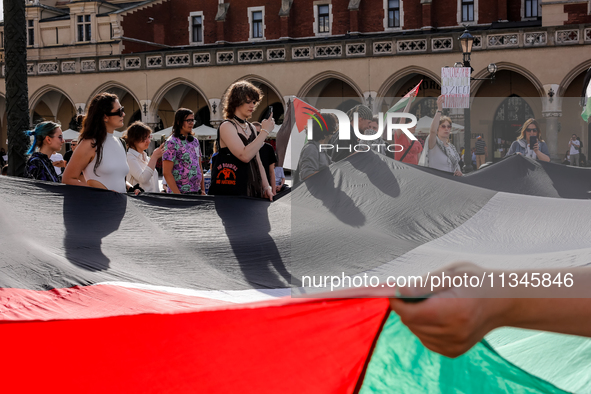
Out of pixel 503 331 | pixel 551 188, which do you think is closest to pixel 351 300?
pixel 503 331

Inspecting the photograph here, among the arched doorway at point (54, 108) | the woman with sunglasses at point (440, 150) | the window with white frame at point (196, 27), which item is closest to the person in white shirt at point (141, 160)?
the woman with sunglasses at point (440, 150)

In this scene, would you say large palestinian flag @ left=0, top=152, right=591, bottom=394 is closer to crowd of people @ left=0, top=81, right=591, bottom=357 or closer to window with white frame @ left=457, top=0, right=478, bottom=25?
crowd of people @ left=0, top=81, right=591, bottom=357

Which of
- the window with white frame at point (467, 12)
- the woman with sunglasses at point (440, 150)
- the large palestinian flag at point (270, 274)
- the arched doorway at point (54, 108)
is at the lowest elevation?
the large palestinian flag at point (270, 274)

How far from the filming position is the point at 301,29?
31.7 meters

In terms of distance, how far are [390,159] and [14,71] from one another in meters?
3.25

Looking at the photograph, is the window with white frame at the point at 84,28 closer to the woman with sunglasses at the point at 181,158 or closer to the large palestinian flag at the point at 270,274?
the woman with sunglasses at the point at 181,158

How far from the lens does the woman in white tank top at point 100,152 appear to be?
3.66m

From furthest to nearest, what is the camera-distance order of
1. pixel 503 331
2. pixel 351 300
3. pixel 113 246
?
pixel 113 246
pixel 503 331
pixel 351 300

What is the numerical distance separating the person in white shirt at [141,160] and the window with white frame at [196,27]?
30.3 m

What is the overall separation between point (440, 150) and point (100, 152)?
6.21 feet

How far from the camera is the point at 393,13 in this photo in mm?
29844

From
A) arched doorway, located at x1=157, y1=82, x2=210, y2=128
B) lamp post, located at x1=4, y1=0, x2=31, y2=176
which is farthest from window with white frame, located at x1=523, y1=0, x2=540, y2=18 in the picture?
lamp post, located at x1=4, y1=0, x2=31, y2=176

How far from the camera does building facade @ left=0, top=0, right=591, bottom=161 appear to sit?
23250 millimetres

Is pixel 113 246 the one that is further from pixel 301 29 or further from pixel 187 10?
pixel 187 10
